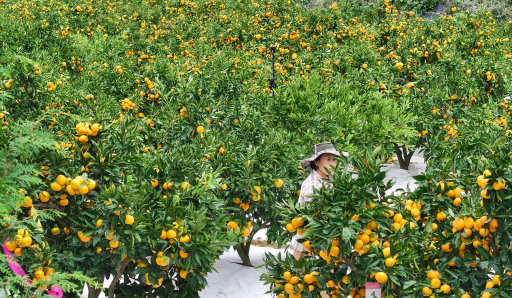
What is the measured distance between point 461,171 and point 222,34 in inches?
288

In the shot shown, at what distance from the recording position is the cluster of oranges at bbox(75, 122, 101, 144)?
253cm

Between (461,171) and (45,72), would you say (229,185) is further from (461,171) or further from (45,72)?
(45,72)

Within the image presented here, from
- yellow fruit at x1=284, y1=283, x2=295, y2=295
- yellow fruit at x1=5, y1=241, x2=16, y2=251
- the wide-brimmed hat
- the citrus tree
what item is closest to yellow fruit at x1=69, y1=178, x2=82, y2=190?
the citrus tree

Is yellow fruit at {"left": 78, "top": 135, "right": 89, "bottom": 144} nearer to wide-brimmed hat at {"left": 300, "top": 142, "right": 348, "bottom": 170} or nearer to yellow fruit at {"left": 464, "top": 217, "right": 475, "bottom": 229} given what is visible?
wide-brimmed hat at {"left": 300, "top": 142, "right": 348, "bottom": 170}

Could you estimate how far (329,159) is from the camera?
351 centimetres

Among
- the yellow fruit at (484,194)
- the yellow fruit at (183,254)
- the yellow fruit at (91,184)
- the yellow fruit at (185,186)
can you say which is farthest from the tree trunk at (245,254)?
the yellow fruit at (484,194)

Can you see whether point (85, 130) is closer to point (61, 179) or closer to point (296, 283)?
point (61, 179)

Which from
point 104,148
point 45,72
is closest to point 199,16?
point 45,72

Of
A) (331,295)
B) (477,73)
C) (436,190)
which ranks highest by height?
(436,190)

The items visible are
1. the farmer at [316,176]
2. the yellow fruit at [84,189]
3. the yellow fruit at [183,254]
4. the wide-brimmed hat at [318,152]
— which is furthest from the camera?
the wide-brimmed hat at [318,152]

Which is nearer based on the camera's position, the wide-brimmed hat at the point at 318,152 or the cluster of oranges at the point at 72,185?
the cluster of oranges at the point at 72,185

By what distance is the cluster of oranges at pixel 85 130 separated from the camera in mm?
2533

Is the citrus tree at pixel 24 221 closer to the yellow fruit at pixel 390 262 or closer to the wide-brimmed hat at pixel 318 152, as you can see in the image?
the yellow fruit at pixel 390 262

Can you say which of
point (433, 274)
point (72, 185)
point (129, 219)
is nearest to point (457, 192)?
point (433, 274)
